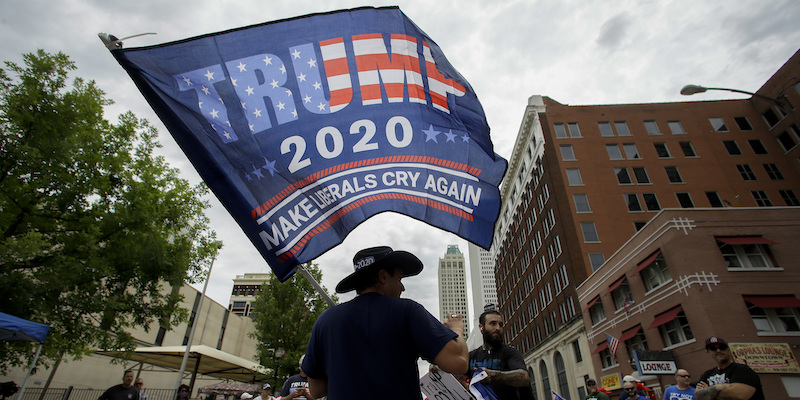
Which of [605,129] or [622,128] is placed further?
[605,129]

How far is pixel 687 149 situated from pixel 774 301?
74.7 feet

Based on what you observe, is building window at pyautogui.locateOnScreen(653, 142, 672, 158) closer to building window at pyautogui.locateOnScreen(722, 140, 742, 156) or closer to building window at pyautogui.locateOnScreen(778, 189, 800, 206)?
building window at pyautogui.locateOnScreen(722, 140, 742, 156)

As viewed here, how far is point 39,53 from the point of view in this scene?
11.1 m

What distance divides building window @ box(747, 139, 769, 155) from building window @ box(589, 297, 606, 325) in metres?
23.6

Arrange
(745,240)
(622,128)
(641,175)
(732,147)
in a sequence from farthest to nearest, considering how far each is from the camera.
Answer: (622,128), (732,147), (641,175), (745,240)

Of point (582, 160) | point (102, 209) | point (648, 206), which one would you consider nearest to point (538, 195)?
point (582, 160)

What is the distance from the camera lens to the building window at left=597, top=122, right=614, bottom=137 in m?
39.3

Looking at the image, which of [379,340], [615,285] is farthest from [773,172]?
[379,340]

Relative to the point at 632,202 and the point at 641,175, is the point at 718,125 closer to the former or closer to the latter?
the point at 641,175

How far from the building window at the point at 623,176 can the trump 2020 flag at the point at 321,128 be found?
38193mm

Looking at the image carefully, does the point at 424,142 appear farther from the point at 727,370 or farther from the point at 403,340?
the point at 727,370

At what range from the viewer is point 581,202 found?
119 feet

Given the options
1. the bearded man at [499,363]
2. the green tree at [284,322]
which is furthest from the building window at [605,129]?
the bearded man at [499,363]

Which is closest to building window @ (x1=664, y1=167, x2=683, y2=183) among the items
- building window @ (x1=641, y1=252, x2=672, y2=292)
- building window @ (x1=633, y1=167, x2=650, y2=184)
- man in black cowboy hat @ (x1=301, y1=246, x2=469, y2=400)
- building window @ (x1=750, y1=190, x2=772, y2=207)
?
building window @ (x1=633, y1=167, x2=650, y2=184)
